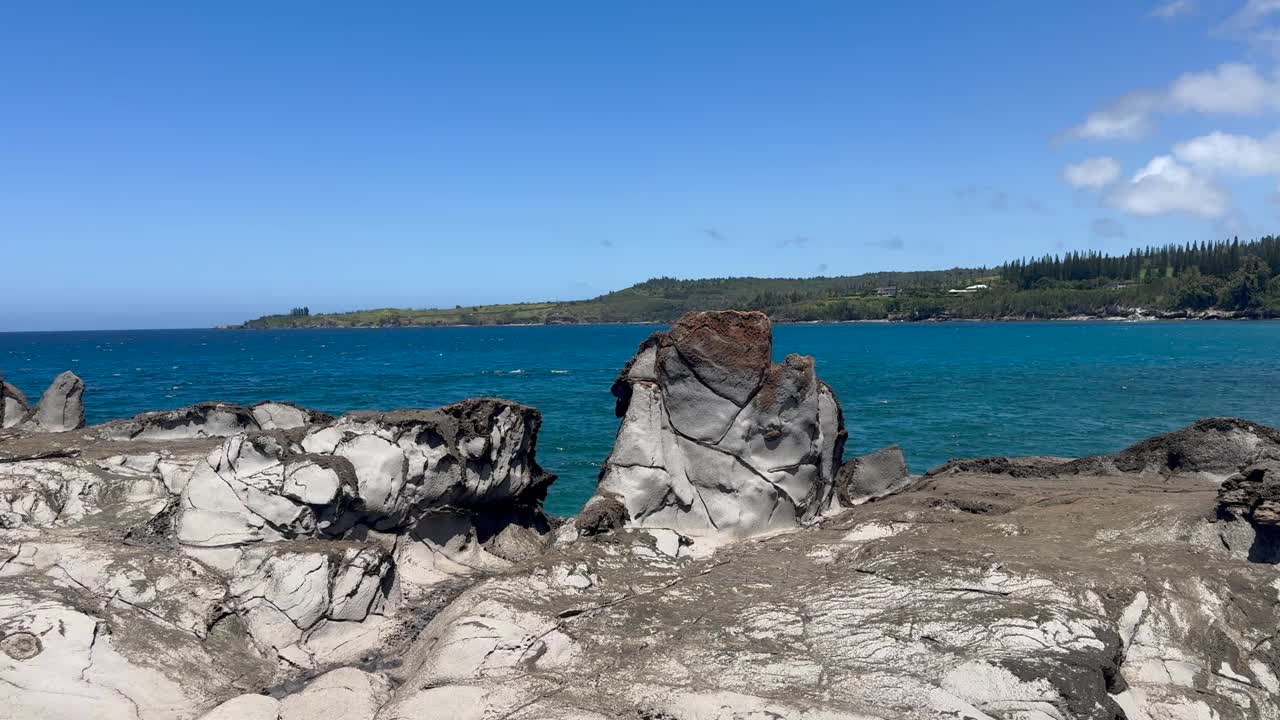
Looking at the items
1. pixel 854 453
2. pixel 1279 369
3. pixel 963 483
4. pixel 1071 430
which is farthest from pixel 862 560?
pixel 1279 369

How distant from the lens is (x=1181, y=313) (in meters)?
186

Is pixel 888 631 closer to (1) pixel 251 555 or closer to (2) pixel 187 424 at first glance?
(1) pixel 251 555

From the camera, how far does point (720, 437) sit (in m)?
13.8

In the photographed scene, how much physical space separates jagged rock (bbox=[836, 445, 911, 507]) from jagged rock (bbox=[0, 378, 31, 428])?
16.6 m

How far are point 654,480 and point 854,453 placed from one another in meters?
16.6

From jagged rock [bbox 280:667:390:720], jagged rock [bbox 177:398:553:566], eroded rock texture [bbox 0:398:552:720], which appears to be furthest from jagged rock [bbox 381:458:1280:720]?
jagged rock [bbox 177:398:553:566]

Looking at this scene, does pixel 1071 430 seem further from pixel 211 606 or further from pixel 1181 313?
pixel 1181 313

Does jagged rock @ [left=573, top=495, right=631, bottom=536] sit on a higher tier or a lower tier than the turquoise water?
higher

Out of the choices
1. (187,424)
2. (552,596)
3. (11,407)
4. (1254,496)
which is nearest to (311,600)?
(552,596)

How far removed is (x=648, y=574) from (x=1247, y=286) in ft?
676

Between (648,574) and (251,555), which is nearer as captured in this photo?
(251,555)

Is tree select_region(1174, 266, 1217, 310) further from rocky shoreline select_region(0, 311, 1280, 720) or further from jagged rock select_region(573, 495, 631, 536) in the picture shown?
jagged rock select_region(573, 495, 631, 536)

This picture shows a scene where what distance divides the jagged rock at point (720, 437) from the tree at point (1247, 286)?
20216 centimetres

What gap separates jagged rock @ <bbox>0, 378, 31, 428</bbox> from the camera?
18.6m
